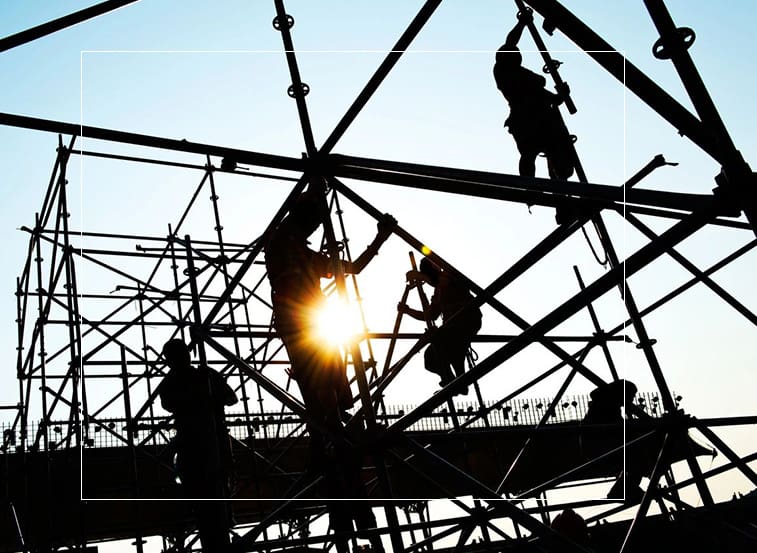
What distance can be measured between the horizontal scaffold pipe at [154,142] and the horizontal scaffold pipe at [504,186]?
38cm

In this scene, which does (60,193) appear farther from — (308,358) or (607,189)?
(607,189)

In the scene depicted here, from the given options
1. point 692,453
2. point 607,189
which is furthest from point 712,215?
point 692,453

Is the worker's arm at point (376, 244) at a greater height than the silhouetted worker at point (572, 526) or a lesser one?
greater

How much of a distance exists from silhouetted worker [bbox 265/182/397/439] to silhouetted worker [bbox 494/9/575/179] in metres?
1.89

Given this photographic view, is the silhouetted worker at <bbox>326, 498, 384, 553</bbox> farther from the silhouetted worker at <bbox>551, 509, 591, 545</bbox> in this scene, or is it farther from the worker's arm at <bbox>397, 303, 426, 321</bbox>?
the worker's arm at <bbox>397, 303, 426, 321</bbox>

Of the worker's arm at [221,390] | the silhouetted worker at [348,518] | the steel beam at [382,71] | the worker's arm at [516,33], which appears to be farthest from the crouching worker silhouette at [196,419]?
the worker's arm at [516,33]

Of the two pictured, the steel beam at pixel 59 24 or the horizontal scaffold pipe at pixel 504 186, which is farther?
the steel beam at pixel 59 24

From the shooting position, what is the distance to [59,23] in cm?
416

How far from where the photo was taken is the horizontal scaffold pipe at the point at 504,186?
3010 millimetres

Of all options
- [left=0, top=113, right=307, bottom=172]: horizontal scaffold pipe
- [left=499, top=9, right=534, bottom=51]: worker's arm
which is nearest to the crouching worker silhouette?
[left=0, top=113, right=307, bottom=172]: horizontal scaffold pipe

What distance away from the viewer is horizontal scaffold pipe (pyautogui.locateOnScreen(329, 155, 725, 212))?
301 centimetres

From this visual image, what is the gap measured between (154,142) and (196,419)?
312 centimetres

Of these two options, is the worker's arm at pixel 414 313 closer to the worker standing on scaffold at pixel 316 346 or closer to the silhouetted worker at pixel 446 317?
the silhouetted worker at pixel 446 317

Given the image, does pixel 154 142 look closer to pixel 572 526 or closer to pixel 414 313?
pixel 414 313
